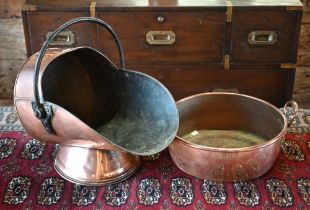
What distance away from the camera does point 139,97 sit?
1426 mm

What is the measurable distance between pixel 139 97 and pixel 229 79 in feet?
1.65

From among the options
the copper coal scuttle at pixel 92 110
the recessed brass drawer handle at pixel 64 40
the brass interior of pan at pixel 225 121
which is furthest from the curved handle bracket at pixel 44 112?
the recessed brass drawer handle at pixel 64 40

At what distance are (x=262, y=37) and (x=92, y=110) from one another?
713mm

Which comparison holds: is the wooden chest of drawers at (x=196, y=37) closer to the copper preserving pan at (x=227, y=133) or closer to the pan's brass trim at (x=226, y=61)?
the pan's brass trim at (x=226, y=61)

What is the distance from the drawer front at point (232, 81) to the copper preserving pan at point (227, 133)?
30 cm

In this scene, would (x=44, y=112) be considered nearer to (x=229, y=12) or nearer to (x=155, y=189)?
(x=155, y=189)

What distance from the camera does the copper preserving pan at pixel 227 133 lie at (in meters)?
1.24

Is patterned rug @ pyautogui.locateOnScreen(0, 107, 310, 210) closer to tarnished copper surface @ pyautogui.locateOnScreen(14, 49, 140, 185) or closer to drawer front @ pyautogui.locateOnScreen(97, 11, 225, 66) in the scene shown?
tarnished copper surface @ pyautogui.locateOnScreen(14, 49, 140, 185)

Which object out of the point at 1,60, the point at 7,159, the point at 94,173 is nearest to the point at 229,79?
the point at 94,173

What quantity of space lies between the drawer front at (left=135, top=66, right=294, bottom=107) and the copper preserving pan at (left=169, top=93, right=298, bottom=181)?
0.30 m

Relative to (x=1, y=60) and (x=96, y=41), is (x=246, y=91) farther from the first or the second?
(x=1, y=60)

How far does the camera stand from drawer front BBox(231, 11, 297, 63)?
1.69m

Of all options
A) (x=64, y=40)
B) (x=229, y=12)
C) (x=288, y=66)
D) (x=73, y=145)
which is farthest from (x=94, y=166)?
(x=288, y=66)

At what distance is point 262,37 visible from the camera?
5.70ft
